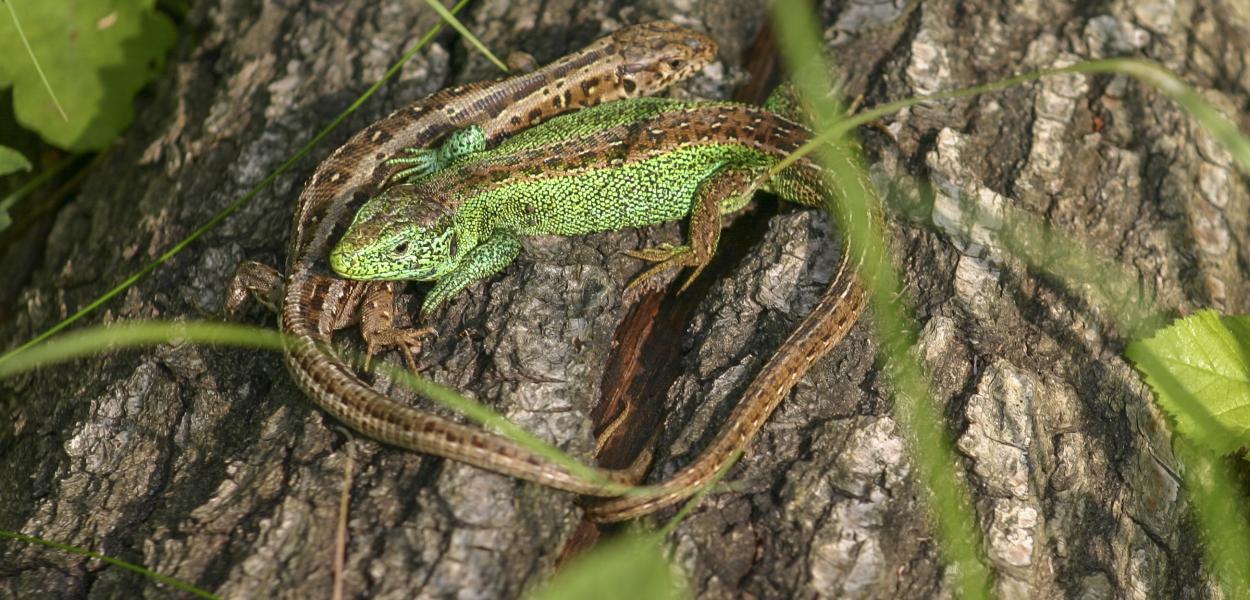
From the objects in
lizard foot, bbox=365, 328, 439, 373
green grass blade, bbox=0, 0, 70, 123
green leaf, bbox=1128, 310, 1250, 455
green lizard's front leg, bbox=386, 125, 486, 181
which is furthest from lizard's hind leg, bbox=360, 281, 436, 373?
green leaf, bbox=1128, 310, 1250, 455

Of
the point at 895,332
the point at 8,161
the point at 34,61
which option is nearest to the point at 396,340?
the point at 895,332

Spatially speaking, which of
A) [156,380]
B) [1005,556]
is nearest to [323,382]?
[156,380]

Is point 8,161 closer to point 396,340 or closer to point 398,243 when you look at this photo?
point 398,243

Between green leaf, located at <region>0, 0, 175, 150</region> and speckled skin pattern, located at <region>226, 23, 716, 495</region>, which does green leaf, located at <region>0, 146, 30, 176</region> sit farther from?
speckled skin pattern, located at <region>226, 23, 716, 495</region>

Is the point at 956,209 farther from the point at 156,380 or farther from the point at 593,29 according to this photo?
the point at 156,380

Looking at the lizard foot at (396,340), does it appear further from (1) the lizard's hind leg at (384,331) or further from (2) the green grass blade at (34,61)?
(2) the green grass blade at (34,61)

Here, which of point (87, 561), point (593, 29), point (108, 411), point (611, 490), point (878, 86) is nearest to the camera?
point (611, 490)
